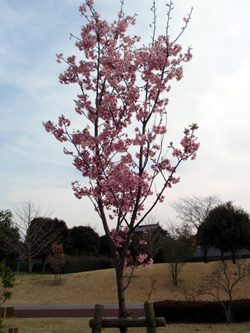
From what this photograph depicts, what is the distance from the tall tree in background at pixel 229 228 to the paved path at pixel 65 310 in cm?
1002

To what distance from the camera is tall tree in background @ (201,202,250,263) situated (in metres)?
21.1

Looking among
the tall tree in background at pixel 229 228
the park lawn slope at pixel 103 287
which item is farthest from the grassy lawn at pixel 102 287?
the tall tree in background at pixel 229 228

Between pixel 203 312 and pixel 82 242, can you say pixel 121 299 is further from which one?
pixel 82 242

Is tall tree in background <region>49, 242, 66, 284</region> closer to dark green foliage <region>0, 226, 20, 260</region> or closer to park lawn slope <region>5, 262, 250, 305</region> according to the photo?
park lawn slope <region>5, 262, 250, 305</region>

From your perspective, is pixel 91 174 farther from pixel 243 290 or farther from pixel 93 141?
pixel 243 290

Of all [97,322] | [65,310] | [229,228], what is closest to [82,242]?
[229,228]

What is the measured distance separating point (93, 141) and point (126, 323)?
2257 millimetres

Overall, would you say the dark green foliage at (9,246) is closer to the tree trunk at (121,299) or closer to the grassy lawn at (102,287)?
the grassy lawn at (102,287)

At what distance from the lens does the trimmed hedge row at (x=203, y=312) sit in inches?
→ 386

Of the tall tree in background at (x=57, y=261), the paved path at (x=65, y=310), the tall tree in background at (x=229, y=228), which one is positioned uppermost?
the tall tree in background at (x=229, y=228)

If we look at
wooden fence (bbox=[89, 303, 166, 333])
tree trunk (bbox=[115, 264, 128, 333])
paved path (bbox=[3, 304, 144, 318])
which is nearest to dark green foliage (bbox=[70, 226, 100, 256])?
paved path (bbox=[3, 304, 144, 318])

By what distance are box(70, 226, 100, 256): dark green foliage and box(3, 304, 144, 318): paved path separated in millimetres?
17097

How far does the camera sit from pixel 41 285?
18.6 m

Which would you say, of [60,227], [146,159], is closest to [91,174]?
[146,159]
